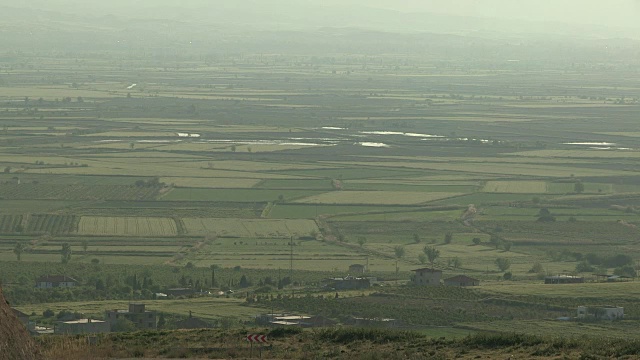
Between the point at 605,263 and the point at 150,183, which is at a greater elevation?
the point at 150,183

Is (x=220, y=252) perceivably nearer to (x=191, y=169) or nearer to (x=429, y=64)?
(x=191, y=169)

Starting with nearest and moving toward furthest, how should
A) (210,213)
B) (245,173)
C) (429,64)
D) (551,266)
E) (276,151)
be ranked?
(551,266) → (210,213) → (245,173) → (276,151) → (429,64)

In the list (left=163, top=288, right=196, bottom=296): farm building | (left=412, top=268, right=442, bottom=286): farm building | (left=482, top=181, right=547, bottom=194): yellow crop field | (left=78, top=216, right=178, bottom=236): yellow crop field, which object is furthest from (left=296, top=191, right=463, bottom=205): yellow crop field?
(left=163, top=288, right=196, bottom=296): farm building

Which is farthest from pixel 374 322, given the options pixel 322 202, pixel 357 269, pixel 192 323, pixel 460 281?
pixel 322 202

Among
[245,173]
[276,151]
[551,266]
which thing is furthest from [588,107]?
[551,266]

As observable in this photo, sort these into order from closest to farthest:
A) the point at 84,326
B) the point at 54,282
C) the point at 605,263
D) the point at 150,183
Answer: the point at 84,326, the point at 54,282, the point at 605,263, the point at 150,183

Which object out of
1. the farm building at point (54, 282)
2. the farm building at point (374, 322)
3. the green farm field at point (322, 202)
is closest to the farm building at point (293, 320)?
the farm building at point (374, 322)

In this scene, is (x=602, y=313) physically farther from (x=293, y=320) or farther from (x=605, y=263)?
(x=605, y=263)
